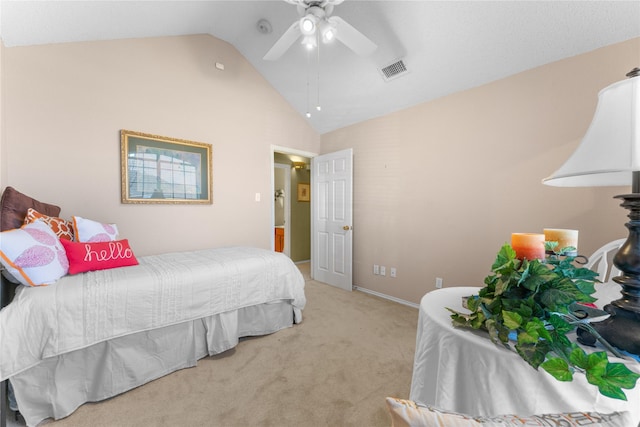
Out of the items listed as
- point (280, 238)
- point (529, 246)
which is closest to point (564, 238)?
point (529, 246)

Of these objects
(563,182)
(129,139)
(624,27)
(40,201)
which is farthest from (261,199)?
(624,27)

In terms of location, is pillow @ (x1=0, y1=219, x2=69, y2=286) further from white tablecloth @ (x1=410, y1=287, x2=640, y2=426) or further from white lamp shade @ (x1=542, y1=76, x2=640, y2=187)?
white lamp shade @ (x1=542, y1=76, x2=640, y2=187)

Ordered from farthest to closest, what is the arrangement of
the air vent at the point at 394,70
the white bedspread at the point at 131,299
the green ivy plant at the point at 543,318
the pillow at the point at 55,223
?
the air vent at the point at 394,70 → the pillow at the point at 55,223 → the white bedspread at the point at 131,299 → the green ivy plant at the point at 543,318

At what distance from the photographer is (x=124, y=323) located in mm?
1610

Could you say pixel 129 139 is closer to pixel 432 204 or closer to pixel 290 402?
pixel 290 402

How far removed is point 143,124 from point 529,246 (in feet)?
10.4

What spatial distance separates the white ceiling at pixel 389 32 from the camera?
181 cm

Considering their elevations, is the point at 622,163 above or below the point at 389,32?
below

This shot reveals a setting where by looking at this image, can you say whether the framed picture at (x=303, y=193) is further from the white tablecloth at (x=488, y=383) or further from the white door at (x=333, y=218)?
the white tablecloth at (x=488, y=383)

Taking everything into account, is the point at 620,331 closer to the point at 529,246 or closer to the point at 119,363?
the point at 529,246

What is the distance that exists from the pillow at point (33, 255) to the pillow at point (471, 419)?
200 centimetres

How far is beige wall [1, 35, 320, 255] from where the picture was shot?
2.07 metres

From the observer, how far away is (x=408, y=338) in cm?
230

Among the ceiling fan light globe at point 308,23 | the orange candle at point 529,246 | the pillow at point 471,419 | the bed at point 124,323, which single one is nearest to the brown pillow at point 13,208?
the bed at point 124,323
